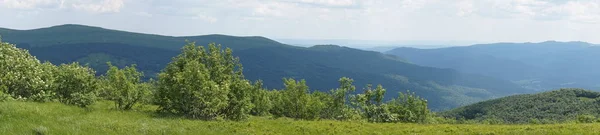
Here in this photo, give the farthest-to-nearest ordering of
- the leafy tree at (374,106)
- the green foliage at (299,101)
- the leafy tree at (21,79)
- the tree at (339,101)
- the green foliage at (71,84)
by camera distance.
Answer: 1. the tree at (339,101)
2. the green foliage at (299,101)
3. the leafy tree at (374,106)
4. the green foliage at (71,84)
5. the leafy tree at (21,79)

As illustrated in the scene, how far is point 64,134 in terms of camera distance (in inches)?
885

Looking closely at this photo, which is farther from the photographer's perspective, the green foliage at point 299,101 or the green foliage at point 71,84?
the green foliage at point 299,101

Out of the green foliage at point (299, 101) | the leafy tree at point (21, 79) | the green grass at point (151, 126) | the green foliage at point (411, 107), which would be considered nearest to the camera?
the green grass at point (151, 126)

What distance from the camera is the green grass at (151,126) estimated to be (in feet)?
79.6

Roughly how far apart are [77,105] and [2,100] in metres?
7.65

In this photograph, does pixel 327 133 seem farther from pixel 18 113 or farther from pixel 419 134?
pixel 18 113

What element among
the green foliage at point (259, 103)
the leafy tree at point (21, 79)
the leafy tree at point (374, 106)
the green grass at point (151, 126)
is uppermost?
the leafy tree at point (21, 79)

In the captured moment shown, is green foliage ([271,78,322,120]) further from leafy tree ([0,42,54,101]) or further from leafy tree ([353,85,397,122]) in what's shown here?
leafy tree ([0,42,54,101])

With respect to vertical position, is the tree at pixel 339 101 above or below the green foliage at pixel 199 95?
below

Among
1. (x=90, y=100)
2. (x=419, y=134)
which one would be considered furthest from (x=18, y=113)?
(x=419, y=134)

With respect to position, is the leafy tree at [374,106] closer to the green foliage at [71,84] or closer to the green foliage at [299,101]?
the green foliage at [299,101]

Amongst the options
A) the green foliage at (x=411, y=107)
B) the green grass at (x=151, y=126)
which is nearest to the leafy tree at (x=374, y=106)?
the green foliage at (x=411, y=107)

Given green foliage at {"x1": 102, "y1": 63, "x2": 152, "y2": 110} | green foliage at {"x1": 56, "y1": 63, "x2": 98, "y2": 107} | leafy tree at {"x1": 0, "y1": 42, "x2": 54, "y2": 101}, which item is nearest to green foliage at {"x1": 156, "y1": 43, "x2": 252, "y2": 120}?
green foliage at {"x1": 102, "y1": 63, "x2": 152, "y2": 110}

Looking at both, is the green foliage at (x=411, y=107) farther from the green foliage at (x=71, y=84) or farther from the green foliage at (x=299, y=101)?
the green foliage at (x=71, y=84)
